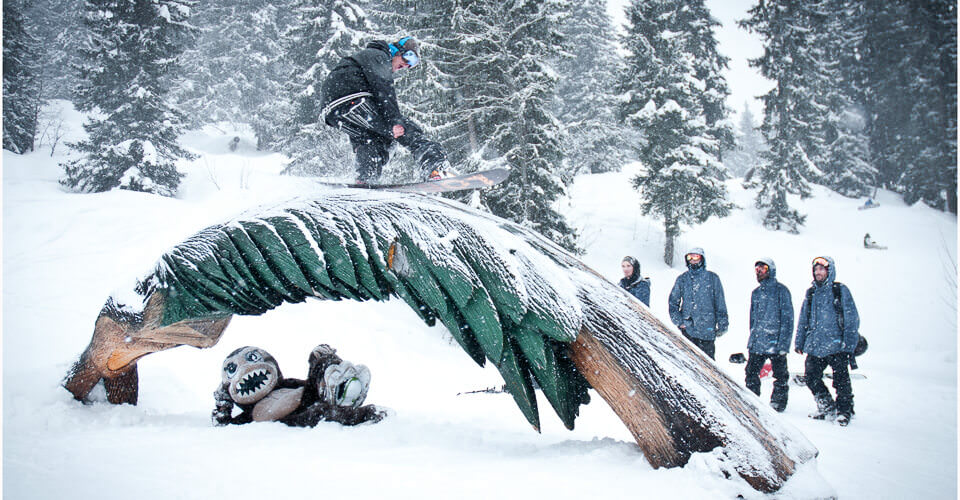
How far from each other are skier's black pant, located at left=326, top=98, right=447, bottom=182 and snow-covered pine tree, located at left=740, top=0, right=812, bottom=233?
20.8 m

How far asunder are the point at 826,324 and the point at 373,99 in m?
4.84

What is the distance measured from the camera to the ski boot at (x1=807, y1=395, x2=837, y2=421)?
162 inches

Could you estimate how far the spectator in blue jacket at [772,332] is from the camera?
443 centimetres

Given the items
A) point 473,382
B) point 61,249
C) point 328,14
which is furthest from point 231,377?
point 328,14

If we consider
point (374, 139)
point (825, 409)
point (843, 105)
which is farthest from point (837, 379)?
point (843, 105)

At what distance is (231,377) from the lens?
2.27 m

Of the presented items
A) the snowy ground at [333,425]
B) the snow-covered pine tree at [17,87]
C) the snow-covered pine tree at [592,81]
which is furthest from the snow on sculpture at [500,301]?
the snow-covered pine tree at [17,87]

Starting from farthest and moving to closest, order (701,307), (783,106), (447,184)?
1. (783,106)
2. (701,307)
3. (447,184)

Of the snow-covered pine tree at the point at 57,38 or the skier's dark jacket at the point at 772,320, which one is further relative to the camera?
the snow-covered pine tree at the point at 57,38

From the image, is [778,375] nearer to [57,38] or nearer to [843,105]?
[843,105]

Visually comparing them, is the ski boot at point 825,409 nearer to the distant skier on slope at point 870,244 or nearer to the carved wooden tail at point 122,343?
the carved wooden tail at point 122,343

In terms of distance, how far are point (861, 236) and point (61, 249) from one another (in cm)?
2654

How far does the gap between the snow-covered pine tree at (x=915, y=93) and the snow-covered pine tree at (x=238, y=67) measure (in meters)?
36.6

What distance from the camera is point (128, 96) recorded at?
564 inches
